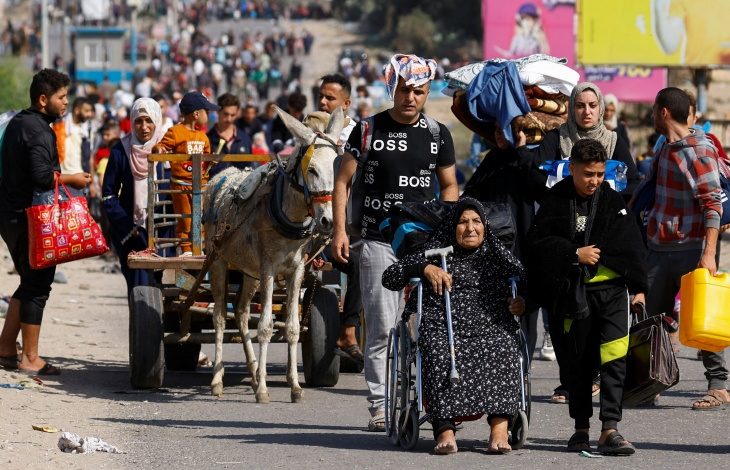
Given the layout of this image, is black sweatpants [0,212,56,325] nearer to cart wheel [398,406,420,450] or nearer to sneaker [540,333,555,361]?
sneaker [540,333,555,361]

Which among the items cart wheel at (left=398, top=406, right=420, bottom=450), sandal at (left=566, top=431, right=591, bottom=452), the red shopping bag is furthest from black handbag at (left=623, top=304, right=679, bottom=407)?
the red shopping bag

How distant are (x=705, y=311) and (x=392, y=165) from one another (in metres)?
2.05

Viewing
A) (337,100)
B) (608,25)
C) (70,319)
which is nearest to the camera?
(337,100)

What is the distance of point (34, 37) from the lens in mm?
98938

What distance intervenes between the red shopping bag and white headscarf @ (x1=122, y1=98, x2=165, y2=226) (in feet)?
2.11

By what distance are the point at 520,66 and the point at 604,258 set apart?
72.5 inches

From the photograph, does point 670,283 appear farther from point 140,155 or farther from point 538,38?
point 538,38

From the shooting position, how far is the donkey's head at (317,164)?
35.7 ft

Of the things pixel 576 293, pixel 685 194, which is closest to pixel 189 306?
pixel 685 194

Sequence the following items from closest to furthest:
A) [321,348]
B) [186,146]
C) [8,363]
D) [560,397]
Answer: [560,397] < [321,348] < [8,363] < [186,146]

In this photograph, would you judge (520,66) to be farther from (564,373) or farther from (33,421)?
(33,421)

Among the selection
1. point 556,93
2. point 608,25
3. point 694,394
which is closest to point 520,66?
point 556,93

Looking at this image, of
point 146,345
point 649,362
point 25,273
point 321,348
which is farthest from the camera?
point 25,273

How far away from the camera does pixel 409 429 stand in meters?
9.12
